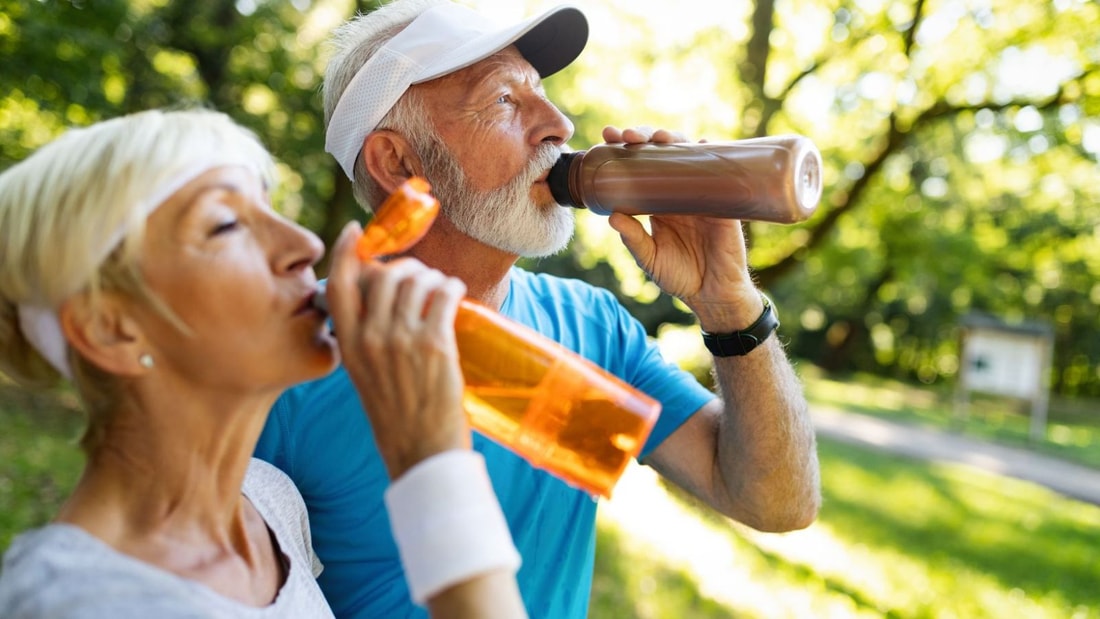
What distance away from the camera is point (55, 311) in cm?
125

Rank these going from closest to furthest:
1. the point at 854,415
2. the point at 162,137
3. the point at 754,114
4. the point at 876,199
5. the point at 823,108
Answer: the point at 162,137 → the point at 754,114 → the point at 823,108 → the point at 876,199 → the point at 854,415

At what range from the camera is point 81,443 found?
1.38 meters

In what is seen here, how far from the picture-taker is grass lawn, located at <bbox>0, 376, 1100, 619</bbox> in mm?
6406

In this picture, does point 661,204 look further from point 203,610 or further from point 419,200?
point 203,610

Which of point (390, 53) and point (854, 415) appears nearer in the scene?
point (390, 53)

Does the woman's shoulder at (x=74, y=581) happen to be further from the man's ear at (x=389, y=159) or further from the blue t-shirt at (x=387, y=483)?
the man's ear at (x=389, y=159)

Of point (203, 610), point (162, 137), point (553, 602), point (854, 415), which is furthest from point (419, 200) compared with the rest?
point (854, 415)

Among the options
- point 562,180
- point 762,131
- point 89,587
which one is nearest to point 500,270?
point 562,180

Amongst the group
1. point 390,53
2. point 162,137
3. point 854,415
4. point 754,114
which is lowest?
point 854,415

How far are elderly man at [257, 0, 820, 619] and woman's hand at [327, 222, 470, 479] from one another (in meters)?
0.77

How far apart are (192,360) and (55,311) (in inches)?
7.9

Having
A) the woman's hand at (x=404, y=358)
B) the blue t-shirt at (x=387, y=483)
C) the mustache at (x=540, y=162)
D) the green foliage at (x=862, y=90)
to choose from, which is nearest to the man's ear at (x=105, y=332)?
the woman's hand at (x=404, y=358)

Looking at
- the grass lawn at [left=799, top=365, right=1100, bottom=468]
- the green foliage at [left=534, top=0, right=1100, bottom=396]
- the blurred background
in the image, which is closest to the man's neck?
the blurred background

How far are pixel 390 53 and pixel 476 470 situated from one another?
4.13 ft
